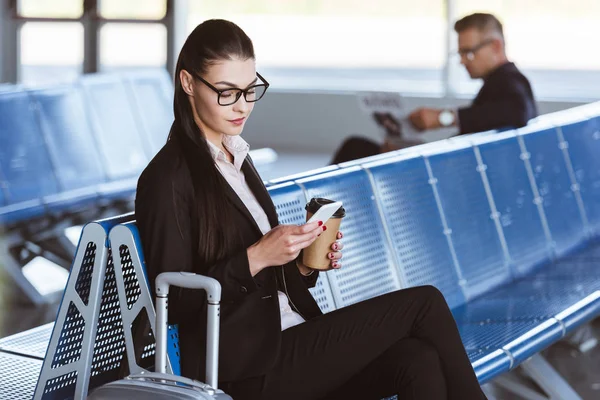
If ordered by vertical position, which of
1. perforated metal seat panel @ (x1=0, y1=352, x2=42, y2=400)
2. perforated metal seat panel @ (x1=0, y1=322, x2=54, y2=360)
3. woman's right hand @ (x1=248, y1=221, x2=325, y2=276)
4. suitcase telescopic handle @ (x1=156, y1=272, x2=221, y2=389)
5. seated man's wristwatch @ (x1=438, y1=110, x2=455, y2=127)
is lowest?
perforated metal seat panel @ (x1=0, y1=352, x2=42, y2=400)

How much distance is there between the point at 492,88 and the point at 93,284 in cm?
337

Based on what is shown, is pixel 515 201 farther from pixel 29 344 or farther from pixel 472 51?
pixel 29 344

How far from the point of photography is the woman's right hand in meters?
2.27

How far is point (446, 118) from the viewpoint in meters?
5.48

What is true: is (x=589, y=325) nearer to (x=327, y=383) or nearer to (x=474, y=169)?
(x=474, y=169)

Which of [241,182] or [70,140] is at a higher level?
[241,182]

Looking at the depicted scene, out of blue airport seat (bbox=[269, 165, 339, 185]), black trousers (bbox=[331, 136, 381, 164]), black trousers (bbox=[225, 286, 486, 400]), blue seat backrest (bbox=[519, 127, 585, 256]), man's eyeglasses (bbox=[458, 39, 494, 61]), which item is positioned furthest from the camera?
black trousers (bbox=[331, 136, 381, 164])

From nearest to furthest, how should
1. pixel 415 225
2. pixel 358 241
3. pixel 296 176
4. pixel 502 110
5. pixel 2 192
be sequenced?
pixel 296 176
pixel 358 241
pixel 415 225
pixel 502 110
pixel 2 192

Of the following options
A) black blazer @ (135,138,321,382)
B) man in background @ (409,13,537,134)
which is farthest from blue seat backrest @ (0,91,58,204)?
black blazer @ (135,138,321,382)

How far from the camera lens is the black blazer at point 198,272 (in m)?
2.29

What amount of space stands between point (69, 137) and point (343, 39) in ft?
24.0

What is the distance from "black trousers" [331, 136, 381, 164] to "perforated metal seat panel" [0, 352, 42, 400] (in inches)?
131

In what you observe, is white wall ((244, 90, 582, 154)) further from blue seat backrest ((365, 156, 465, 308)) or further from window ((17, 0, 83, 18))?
blue seat backrest ((365, 156, 465, 308))

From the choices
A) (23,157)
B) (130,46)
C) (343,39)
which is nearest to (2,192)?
(23,157)
